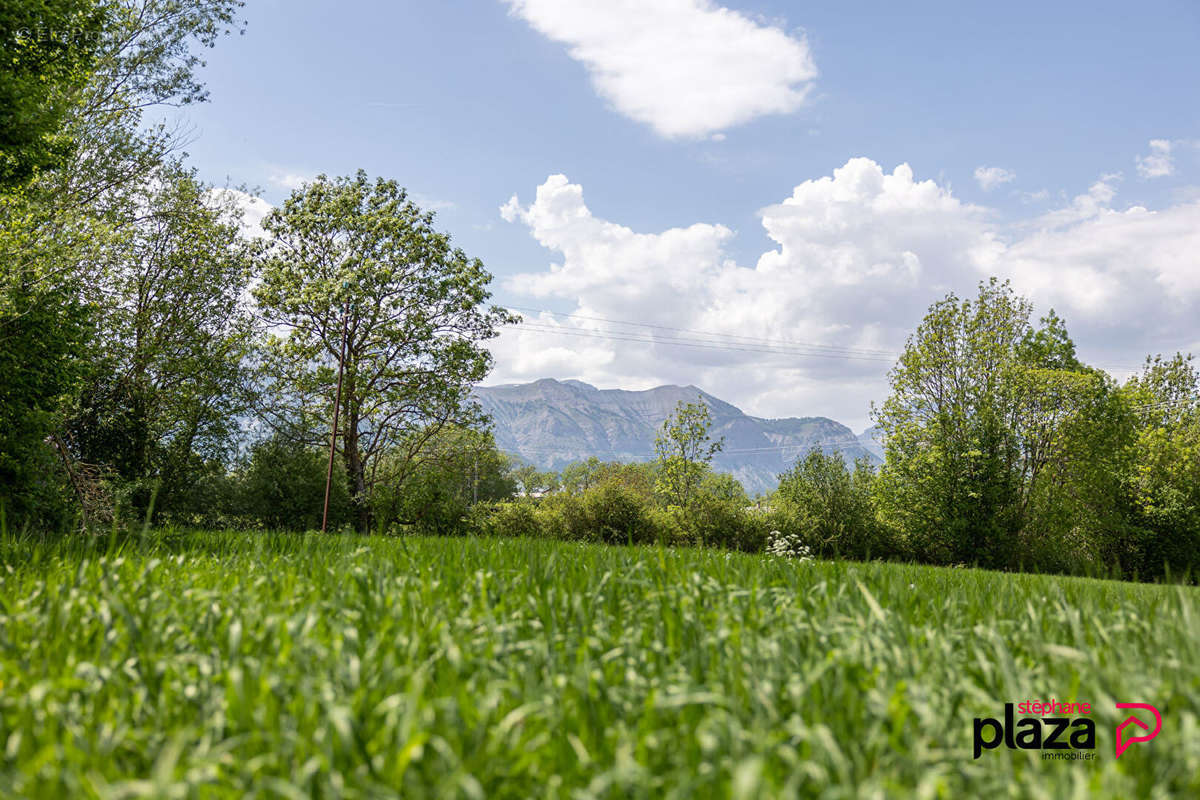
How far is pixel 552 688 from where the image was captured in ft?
8.16

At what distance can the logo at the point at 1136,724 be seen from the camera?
2211 millimetres

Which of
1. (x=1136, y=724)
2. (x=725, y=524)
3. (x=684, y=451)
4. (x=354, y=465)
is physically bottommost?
(x=725, y=524)

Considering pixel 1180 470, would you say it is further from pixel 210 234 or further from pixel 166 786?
pixel 210 234

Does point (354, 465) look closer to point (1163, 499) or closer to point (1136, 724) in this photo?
point (1136, 724)

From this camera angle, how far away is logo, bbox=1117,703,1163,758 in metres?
2.21

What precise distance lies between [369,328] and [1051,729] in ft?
97.6

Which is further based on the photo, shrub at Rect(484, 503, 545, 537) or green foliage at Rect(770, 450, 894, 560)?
shrub at Rect(484, 503, 545, 537)

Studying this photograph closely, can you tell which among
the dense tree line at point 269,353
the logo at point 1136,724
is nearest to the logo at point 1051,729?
the logo at point 1136,724

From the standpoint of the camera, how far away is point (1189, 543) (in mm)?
33438

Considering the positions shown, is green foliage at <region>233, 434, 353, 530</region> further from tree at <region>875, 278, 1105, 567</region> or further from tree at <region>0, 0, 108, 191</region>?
tree at <region>875, 278, 1105, 567</region>

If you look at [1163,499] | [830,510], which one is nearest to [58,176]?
[830,510]

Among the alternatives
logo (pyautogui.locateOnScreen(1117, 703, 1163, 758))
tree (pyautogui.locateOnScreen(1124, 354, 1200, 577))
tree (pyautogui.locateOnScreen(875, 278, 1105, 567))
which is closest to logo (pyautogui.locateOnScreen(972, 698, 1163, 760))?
logo (pyautogui.locateOnScreen(1117, 703, 1163, 758))

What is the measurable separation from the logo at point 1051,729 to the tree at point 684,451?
2909 cm

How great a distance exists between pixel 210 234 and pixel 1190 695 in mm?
34999
